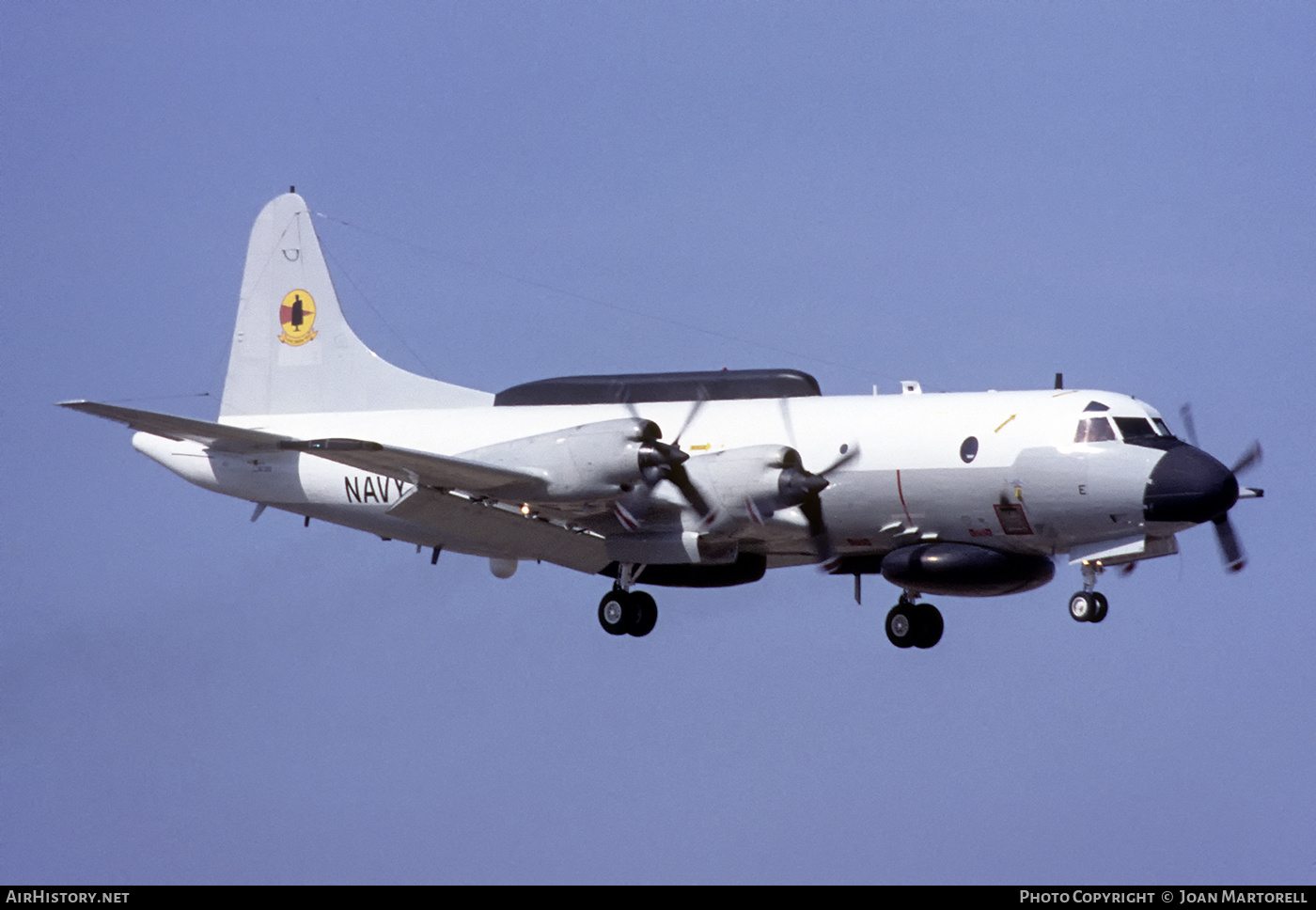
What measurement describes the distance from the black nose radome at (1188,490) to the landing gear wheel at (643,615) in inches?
319

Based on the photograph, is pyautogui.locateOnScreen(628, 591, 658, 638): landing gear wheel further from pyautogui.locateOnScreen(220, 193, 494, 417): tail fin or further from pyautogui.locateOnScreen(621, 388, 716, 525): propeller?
pyautogui.locateOnScreen(220, 193, 494, 417): tail fin

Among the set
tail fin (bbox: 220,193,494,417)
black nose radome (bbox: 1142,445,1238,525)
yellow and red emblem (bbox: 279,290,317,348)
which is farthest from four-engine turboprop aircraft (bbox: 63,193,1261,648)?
yellow and red emblem (bbox: 279,290,317,348)

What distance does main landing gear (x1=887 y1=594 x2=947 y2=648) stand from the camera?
1305 inches

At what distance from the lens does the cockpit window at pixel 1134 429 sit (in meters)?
29.7

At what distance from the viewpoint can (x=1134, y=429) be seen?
29.8m

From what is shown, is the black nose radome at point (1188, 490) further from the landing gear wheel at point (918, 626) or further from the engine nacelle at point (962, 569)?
the landing gear wheel at point (918, 626)

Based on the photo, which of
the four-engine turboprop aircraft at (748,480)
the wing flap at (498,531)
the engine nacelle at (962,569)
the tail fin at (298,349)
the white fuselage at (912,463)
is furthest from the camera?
the tail fin at (298,349)

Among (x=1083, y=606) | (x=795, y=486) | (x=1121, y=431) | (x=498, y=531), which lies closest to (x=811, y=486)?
(x=795, y=486)

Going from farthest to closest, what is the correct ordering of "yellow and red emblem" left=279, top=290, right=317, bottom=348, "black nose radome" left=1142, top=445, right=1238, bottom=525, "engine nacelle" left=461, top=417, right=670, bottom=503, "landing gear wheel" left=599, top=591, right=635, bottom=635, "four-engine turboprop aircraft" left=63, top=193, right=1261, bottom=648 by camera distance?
"yellow and red emblem" left=279, top=290, right=317, bottom=348 → "landing gear wheel" left=599, top=591, right=635, bottom=635 → "engine nacelle" left=461, top=417, right=670, bottom=503 → "four-engine turboprop aircraft" left=63, top=193, right=1261, bottom=648 → "black nose radome" left=1142, top=445, right=1238, bottom=525

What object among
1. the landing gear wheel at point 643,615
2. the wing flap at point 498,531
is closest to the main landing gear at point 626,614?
the landing gear wheel at point 643,615

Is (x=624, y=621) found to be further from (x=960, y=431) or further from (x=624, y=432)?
(x=960, y=431)
